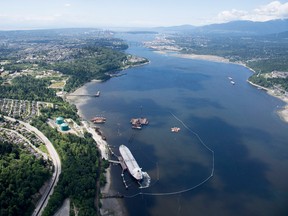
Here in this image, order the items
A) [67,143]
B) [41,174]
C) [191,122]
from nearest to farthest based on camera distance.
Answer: [41,174], [67,143], [191,122]

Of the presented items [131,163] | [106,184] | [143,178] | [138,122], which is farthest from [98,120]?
[143,178]

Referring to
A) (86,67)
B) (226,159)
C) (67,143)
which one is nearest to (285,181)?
(226,159)

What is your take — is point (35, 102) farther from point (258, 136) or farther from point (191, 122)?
point (258, 136)

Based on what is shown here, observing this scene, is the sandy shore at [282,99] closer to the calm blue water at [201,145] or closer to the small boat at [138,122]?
the calm blue water at [201,145]

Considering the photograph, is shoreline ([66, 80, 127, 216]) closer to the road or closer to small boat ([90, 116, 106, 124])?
small boat ([90, 116, 106, 124])

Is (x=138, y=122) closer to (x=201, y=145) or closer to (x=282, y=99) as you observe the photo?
(x=201, y=145)

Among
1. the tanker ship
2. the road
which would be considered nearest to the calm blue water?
the tanker ship
